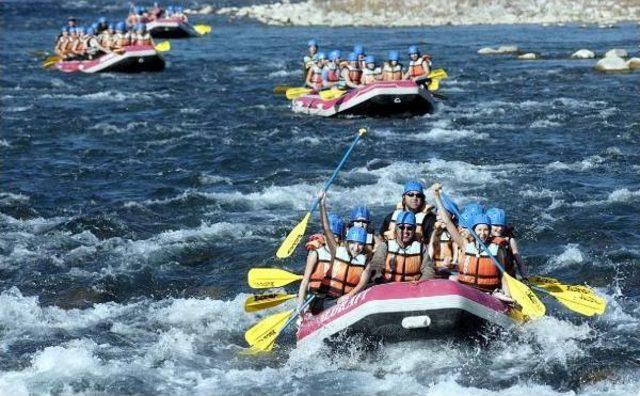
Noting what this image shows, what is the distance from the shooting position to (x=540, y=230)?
15.3 m

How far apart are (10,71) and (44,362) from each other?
2405cm

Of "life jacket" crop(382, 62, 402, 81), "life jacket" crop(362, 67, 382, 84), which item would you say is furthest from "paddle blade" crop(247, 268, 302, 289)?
"life jacket" crop(362, 67, 382, 84)

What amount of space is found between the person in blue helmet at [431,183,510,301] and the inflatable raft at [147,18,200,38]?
33.7 m

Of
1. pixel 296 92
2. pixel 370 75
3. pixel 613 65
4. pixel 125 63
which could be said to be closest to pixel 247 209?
pixel 370 75

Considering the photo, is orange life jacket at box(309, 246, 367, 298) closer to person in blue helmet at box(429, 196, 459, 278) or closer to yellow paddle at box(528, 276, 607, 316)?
person in blue helmet at box(429, 196, 459, 278)

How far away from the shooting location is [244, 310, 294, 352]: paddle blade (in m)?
10.8

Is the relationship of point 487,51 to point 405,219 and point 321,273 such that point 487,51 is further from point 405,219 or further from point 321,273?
point 405,219

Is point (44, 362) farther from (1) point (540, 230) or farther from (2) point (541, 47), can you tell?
(2) point (541, 47)

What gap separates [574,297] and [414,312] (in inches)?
83.3

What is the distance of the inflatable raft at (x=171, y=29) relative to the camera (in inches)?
1695

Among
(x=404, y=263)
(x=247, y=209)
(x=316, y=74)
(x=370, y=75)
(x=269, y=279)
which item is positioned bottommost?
(x=247, y=209)

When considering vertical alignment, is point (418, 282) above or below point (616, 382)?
above

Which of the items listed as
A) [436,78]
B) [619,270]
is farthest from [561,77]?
[619,270]

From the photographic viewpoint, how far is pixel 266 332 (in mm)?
10906
